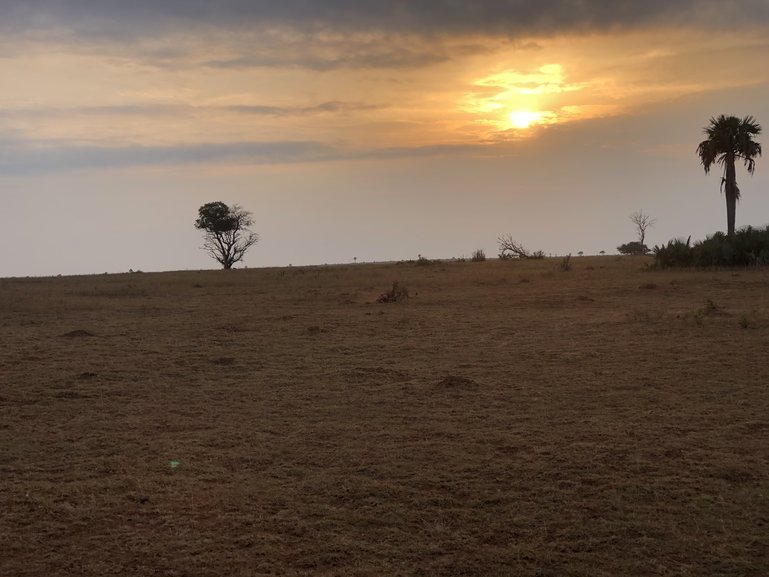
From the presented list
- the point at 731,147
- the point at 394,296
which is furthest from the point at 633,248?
the point at 394,296

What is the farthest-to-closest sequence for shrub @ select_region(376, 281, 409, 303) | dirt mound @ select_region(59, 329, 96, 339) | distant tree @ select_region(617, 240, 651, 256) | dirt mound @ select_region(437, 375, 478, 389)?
1. distant tree @ select_region(617, 240, 651, 256)
2. shrub @ select_region(376, 281, 409, 303)
3. dirt mound @ select_region(59, 329, 96, 339)
4. dirt mound @ select_region(437, 375, 478, 389)

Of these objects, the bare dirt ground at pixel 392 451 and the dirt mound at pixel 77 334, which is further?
the dirt mound at pixel 77 334

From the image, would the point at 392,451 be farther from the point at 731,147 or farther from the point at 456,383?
the point at 731,147

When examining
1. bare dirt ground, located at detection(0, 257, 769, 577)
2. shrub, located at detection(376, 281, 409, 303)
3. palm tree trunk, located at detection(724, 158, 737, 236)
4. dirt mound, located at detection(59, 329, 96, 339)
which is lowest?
bare dirt ground, located at detection(0, 257, 769, 577)

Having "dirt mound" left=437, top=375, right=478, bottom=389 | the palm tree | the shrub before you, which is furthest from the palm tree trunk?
"dirt mound" left=437, top=375, right=478, bottom=389

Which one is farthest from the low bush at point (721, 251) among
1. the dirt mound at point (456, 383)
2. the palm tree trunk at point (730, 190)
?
the dirt mound at point (456, 383)

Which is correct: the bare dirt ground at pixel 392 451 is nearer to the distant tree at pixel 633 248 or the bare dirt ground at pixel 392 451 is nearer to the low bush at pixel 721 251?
the low bush at pixel 721 251

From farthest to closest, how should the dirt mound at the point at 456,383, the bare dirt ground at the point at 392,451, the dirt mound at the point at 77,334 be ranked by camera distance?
the dirt mound at the point at 77,334
the dirt mound at the point at 456,383
the bare dirt ground at the point at 392,451

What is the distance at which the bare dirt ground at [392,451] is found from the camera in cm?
428

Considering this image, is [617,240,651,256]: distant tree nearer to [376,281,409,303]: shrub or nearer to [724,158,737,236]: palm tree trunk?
[724,158,737,236]: palm tree trunk

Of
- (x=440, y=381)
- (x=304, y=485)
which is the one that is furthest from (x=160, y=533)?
(x=440, y=381)

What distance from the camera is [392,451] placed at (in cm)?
618

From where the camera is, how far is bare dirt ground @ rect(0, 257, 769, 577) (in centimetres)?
428

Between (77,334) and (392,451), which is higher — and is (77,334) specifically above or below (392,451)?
above
